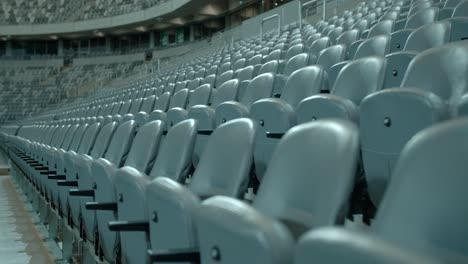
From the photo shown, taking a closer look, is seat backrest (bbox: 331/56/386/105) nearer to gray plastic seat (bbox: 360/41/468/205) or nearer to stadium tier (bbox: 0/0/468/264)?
stadium tier (bbox: 0/0/468/264)

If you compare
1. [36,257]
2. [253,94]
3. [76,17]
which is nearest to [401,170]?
[253,94]

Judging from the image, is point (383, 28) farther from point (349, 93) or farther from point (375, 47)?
point (349, 93)

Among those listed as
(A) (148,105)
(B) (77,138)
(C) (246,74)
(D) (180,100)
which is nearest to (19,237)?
(B) (77,138)

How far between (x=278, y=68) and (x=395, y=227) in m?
2.18

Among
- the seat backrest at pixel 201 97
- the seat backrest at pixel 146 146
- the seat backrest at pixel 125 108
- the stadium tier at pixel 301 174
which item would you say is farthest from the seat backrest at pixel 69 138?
the seat backrest at pixel 146 146

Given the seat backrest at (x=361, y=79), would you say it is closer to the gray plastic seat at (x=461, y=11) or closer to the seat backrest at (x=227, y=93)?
the seat backrest at (x=227, y=93)

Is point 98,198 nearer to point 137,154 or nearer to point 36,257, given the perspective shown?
point 137,154

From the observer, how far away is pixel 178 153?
1.12 meters

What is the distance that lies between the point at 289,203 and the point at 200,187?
0.96 feet

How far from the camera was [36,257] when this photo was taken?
183cm

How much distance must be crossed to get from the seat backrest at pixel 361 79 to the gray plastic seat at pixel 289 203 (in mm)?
730

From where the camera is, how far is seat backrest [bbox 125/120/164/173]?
51.5 inches

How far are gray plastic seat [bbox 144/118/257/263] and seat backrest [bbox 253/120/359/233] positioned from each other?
3.7 inches

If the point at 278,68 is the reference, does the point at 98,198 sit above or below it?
below
